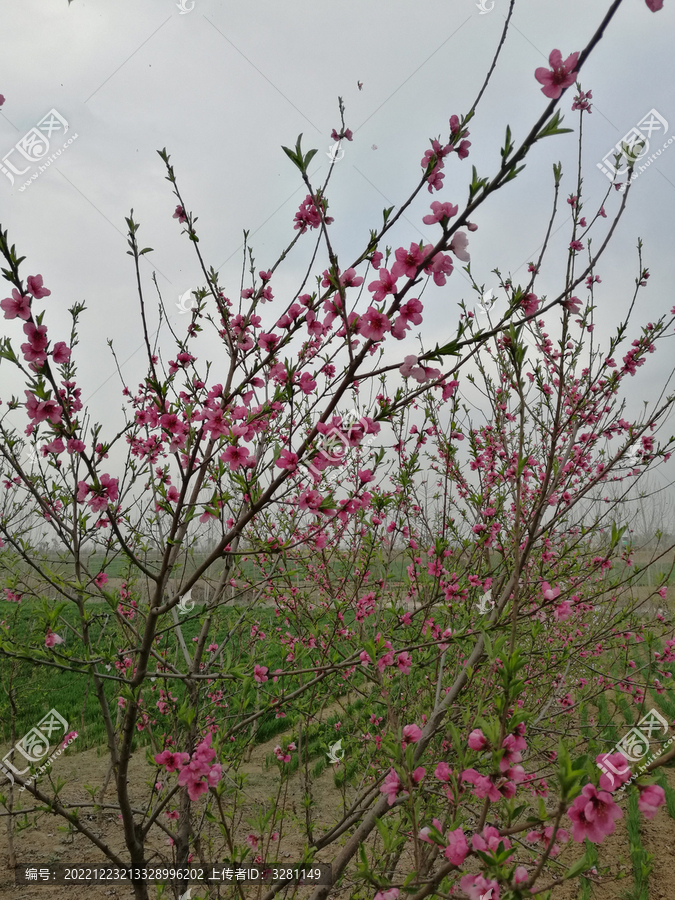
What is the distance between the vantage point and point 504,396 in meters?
4.05

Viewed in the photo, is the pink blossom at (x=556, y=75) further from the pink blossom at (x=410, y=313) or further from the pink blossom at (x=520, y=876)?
the pink blossom at (x=520, y=876)

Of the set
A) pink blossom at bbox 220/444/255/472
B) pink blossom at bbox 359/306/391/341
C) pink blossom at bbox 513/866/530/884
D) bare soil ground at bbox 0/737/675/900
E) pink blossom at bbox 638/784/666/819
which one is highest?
pink blossom at bbox 359/306/391/341

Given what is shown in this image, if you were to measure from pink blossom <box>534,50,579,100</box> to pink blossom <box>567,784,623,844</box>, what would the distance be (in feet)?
5.46

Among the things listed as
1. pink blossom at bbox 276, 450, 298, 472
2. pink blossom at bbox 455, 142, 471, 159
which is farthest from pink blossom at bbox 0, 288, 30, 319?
pink blossom at bbox 455, 142, 471, 159

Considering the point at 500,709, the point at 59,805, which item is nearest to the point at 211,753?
the point at 59,805

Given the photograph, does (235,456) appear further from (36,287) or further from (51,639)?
(51,639)

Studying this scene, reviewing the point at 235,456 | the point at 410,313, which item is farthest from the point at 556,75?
the point at 235,456

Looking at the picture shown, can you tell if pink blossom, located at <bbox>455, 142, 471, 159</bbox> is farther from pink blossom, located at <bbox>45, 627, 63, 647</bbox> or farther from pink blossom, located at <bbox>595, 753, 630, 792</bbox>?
pink blossom, located at <bbox>45, 627, 63, 647</bbox>

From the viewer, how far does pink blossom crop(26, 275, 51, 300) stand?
1.72 metres

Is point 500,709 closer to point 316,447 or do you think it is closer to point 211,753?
point 316,447

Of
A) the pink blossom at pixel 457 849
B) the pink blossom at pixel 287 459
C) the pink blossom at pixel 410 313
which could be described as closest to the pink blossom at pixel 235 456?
the pink blossom at pixel 287 459

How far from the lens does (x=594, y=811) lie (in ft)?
3.36

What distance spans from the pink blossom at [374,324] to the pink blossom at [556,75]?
71cm

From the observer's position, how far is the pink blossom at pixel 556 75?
124cm
